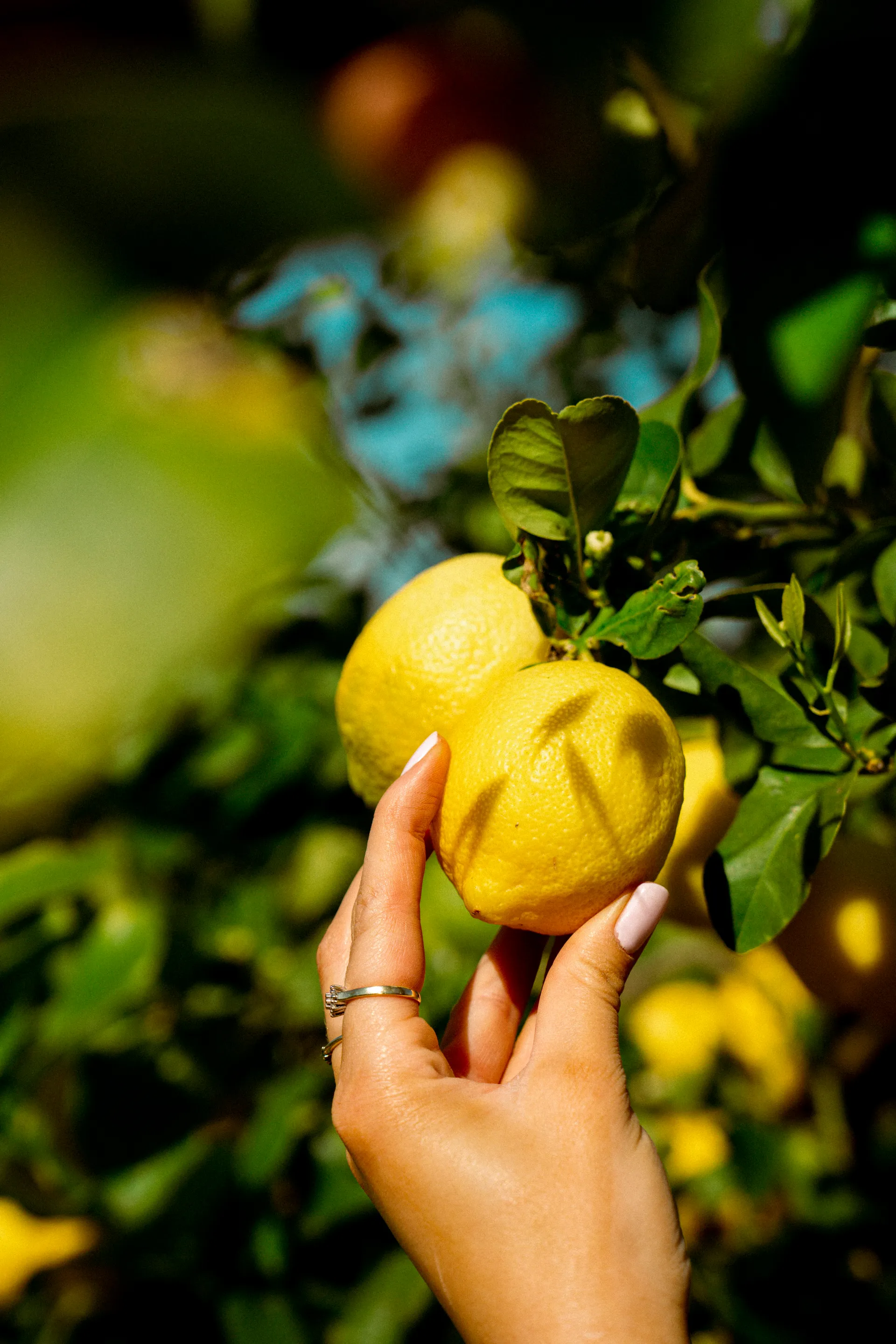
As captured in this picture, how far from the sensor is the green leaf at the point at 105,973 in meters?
1.26

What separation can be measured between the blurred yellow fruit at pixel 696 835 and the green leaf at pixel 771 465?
0.86 feet

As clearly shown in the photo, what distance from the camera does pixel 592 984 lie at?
30.4 inches

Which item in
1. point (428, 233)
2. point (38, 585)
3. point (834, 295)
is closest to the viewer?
point (38, 585)

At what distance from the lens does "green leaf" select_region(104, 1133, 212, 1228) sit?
1.34m

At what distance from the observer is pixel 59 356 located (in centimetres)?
16

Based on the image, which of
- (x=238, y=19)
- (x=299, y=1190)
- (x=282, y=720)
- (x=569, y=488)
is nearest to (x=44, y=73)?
(x=238, y=19)

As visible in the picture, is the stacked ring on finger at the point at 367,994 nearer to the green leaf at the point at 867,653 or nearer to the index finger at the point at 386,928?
the index finger at the point at 386,928

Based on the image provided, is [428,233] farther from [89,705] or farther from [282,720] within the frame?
[282,720]

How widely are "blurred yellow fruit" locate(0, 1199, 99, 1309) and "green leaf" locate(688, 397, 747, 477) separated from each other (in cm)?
157

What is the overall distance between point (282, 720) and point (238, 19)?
→ 4.46 feet

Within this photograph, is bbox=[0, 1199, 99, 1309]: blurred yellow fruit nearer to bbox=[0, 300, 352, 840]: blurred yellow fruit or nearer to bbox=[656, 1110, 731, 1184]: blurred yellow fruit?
bbox=[656, 1110, 731, 1184]: blurred yellow fruit

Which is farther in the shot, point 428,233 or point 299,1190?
point 299,1190

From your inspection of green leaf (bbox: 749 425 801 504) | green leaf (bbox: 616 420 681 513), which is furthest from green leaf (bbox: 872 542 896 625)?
green leaf (bbox: 616 420 681 513)

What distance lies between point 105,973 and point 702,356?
3.84 feet
